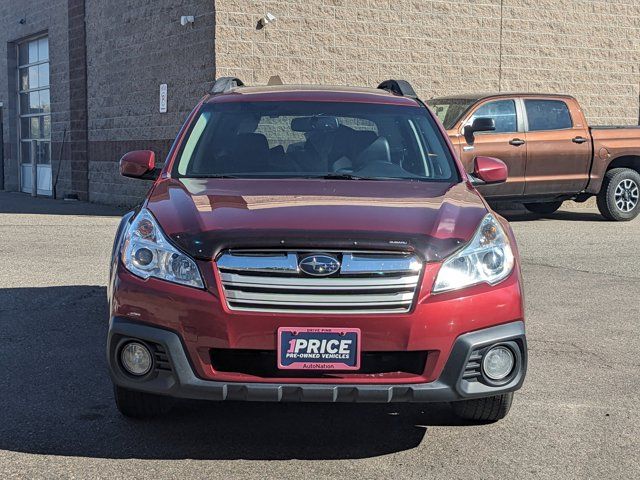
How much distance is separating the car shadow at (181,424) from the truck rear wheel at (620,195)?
11058mm

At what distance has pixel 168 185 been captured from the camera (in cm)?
477

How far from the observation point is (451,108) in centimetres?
1438

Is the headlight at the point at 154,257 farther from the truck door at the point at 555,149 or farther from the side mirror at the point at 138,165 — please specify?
the truck door at the point at 555,149

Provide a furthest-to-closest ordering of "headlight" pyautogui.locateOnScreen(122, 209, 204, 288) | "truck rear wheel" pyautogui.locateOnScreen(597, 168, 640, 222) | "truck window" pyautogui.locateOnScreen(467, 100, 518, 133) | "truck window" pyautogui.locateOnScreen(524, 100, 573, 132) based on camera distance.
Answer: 1. "truck rear wheel" pyautogui.locateOnScreen(597, 168, 640, 222)
2. "truck window" pyautogui.locateOnScreen(524, 100, 573, 132)
3. "truck window" pyautogui.locateOnScreen(467, 100, 518, 133)
4. "headlight" pyautogui.locateOnScreen(122, 209, 204, 288)

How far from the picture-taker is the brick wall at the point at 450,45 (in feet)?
53.6

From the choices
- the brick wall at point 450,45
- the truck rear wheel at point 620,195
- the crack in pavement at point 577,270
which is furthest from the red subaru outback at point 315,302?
the brick wall at point 450,45

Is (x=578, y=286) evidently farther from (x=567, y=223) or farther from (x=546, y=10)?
(x=546, y=10)

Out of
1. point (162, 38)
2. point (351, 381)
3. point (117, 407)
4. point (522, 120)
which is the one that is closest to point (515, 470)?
point (351, 381)

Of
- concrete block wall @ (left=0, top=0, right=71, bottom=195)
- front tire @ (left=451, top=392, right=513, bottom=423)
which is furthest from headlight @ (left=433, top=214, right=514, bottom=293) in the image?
concrete block wall @ (left=0, top=0, right=71, bottom=195)

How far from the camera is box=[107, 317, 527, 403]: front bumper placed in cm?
373

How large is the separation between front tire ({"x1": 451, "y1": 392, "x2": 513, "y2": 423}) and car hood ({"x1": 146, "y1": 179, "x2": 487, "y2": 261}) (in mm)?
859

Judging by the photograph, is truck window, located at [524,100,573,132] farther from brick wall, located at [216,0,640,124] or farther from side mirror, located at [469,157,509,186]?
side mirror, located at [469,157,509,186]

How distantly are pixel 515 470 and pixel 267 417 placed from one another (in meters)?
1.29

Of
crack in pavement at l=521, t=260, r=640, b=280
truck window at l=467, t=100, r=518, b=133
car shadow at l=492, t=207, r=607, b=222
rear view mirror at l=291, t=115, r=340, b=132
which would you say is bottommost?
A: crack in pavement at l=521, t=260, r=640, b=280
